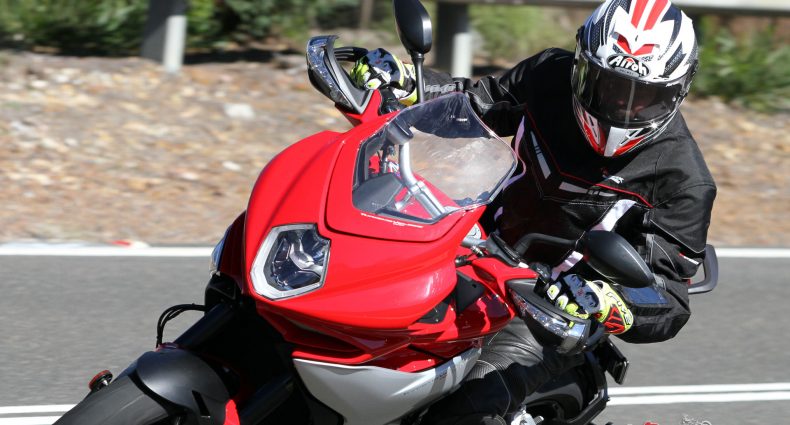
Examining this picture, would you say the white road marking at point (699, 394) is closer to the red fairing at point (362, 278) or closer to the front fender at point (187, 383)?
the red fairing at point (362, 278)

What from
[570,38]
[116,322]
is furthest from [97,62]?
[570,38]

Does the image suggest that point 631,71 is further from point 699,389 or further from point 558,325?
point 699,389

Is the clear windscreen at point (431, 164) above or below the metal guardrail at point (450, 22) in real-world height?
above

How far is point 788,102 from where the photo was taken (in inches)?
392

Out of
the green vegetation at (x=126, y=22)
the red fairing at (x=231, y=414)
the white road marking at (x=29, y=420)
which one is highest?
the red fairing at (x=231, y=414)

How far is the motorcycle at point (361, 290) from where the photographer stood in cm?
281

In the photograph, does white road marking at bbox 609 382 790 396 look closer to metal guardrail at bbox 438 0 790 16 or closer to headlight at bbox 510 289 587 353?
headlight at bbox 510 289 587 353

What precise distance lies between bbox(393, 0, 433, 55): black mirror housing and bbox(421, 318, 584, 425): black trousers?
91cm

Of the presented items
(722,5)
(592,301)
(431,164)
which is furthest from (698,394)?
(722,5)

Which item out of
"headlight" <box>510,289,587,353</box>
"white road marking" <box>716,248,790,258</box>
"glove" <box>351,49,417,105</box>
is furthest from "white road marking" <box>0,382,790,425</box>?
"headlight" <box>510,289,587,353</box>

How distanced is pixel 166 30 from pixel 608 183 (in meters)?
5.61

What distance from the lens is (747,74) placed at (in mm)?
9969

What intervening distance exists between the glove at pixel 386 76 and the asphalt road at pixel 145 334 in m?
1.69

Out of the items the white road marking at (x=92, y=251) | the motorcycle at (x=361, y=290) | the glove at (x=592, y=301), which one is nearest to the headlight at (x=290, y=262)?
the motorcycle at (x=361, y=290)
